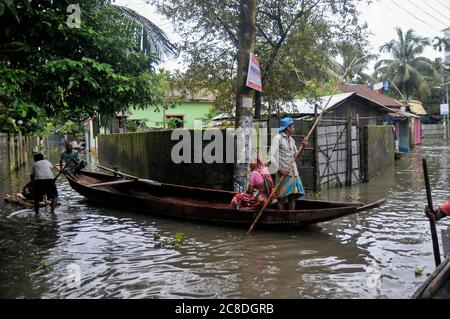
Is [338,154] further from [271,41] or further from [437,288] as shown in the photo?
[437,288]

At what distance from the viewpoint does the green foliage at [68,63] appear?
663cm

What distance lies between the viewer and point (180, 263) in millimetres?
6340

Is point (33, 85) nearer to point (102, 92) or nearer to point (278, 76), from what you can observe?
point (102, 92)

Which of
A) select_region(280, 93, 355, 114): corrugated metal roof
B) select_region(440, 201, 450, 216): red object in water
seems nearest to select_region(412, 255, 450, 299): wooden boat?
select_region(440, 201, 450, 216): red object in water

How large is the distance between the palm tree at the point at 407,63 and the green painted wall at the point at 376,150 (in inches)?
1044

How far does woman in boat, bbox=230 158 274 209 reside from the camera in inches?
314

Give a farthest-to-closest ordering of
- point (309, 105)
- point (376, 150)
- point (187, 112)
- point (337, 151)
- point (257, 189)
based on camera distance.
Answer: point (187, 112) < point (309, 105) < point (376, 150) < point (337, 151) < point (257, 189)

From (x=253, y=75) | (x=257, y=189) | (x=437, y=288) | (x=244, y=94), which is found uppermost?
(x=253, y=75)

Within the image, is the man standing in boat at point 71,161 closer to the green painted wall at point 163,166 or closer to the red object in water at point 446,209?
the green painted wall at point 163,166

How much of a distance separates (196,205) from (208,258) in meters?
2.30

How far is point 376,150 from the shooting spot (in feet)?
52.6

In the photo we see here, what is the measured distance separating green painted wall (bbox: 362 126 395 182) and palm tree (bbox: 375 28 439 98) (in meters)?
26.5

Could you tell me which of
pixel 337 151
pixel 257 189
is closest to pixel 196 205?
pixel 257 189

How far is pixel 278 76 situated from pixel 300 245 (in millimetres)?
7675
